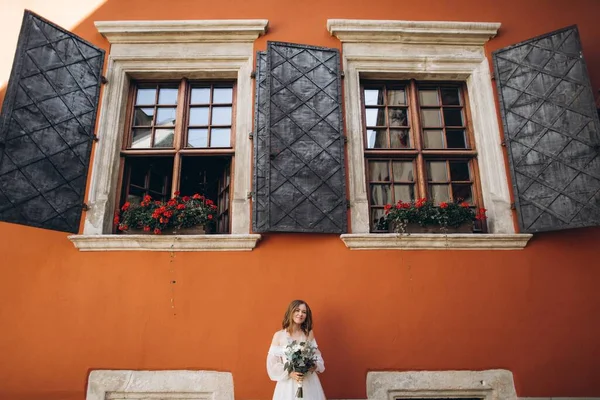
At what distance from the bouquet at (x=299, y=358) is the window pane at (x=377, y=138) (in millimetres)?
2338

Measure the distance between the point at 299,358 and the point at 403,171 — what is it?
2352mm

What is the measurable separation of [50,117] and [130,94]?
3.21 ft

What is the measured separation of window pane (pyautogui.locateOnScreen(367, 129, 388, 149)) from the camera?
15.8 feet

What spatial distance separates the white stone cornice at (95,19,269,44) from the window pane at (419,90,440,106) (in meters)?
1.95

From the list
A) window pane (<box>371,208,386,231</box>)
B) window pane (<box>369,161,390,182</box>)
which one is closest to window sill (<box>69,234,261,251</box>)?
window pane (<box>371,208,386,231</box>)

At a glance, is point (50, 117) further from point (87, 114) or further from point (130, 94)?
point (130, 94)

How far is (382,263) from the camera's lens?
4168mm

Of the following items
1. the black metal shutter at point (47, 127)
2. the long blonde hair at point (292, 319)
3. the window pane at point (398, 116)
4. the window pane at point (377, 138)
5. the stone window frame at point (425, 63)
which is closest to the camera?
the long blonde hair at point (292, 319)

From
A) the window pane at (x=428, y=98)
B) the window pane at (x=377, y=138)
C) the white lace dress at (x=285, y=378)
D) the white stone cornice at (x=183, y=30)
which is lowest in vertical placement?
the white lace dress at (x=285, y=378)

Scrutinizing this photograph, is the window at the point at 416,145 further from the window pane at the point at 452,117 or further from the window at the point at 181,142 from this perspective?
the window at the point at 181,142

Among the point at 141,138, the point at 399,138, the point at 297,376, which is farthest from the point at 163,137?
the point at 297,376

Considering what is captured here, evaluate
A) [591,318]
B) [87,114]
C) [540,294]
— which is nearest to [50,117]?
[87,114]

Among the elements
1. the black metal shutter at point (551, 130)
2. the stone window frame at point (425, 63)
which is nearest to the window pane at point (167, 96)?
the stone window frame at point (425, 63)

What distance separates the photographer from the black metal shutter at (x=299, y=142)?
13.7 feet
